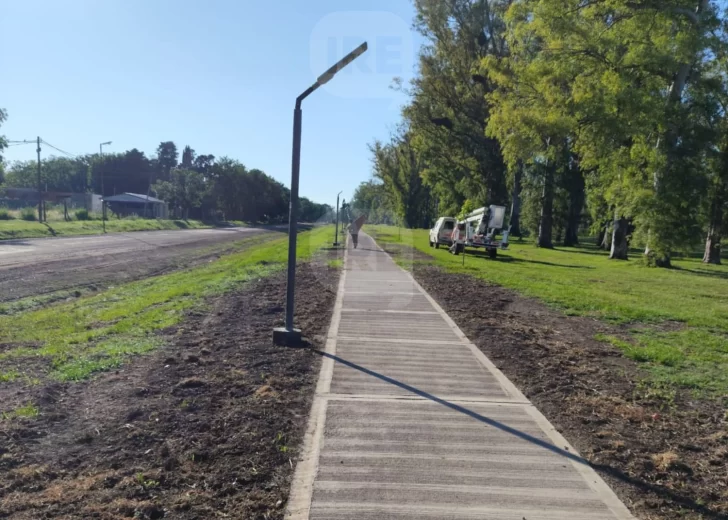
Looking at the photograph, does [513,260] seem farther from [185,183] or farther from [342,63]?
[185,183]

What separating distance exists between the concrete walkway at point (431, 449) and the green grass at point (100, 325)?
2.64 m

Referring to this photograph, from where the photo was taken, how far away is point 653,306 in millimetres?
12539

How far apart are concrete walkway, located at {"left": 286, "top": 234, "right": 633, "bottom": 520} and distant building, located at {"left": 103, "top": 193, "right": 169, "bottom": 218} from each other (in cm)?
7592

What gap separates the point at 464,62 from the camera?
40156 millimetres

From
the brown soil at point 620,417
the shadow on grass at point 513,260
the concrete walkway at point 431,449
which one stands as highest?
the shadow on grass at point 513,260

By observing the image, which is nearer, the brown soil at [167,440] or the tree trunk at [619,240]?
the brown soil at [167,440]

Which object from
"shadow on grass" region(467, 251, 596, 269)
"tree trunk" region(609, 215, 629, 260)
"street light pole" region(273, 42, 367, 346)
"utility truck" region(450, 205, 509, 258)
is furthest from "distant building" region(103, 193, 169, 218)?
"street light pole" region(273, 42, 367, 346)

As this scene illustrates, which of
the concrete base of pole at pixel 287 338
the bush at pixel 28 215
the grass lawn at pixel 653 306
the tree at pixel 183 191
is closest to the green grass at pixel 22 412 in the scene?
the concrete base of pole at pixel 287 338

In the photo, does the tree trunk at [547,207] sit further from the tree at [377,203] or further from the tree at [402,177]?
the tree at [377,203]

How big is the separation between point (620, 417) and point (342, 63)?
16.9ft

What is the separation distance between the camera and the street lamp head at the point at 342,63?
24.2ft

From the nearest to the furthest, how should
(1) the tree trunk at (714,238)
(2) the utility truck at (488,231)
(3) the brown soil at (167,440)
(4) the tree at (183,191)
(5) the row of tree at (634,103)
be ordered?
1. (3) the brown soil at (167,440)
2. (5) the row of tree at (634,103)
3. (2) the utility truck at (488,231)
4. (1) the tree trunk at (714,238)
5. (4) the tree at (183,191)

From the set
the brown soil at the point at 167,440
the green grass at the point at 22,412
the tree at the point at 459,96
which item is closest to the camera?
the brown soil at the point at 167,440

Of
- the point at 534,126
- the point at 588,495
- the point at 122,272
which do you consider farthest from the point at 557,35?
the point at 588,495
